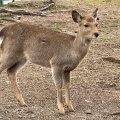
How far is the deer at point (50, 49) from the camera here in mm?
7070

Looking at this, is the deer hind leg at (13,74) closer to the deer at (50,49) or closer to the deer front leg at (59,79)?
the deer at (50,49)

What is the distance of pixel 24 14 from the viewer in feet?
50.7

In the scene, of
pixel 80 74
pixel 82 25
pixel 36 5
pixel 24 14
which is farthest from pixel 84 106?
pixel 36 5

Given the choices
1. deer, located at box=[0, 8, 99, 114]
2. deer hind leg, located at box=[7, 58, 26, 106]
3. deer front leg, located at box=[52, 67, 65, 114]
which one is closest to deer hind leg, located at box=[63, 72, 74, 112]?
deer, located at box=[0, 8, 99, 114]

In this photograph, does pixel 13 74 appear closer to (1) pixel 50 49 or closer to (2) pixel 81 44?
(1) pixel 50 49

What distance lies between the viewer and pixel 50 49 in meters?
7.31

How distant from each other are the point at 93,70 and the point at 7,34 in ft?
8.69

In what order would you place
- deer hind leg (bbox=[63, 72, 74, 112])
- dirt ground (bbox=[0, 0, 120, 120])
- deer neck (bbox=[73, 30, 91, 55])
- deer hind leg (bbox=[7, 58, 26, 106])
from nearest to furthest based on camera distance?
dirt ground (bbox=[0, 0, 120, 120]) → deer neck (bbox=[73, 30, 91, 55]) → deer hind leg (bbox=[63, 72, 74, 112]) → deer hind leg (bbox=[7, 58, 26, 106])

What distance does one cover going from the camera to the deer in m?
7.07

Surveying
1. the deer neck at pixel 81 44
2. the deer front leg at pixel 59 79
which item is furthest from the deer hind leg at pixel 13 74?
the deer neck at pixel 81 44

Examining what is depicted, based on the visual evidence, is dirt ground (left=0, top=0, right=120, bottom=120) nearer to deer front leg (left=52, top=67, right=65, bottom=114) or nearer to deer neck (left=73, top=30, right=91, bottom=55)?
deer front leg (left=52, top=67, right=65, bottom=114)

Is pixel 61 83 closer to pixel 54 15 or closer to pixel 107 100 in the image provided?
pixel 107 100

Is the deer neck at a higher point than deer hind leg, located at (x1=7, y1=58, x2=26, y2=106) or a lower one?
higher

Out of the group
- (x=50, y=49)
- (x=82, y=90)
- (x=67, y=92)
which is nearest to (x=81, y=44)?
(x=50, y=49)
